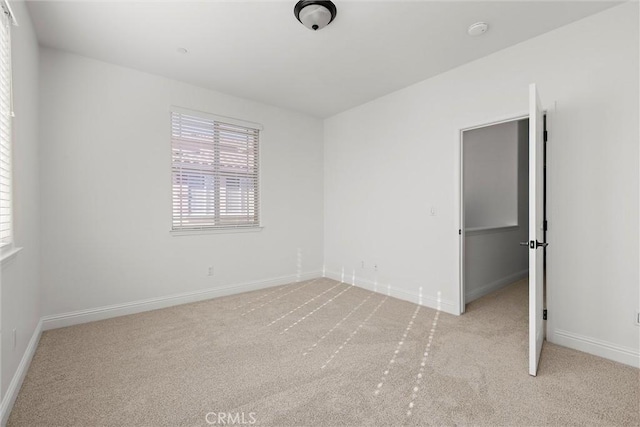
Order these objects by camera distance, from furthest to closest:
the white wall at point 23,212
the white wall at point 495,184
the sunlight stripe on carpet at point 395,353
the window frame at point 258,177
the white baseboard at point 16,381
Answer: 1. the white wall at point 495,184
2. the window frame at point 258,177
3. the sunlight stripe on carpet at point 395,353
4. the white wall at point 23,212
5. the white baseboard at point 16,381

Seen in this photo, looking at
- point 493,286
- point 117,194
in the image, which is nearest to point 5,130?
point 117,194

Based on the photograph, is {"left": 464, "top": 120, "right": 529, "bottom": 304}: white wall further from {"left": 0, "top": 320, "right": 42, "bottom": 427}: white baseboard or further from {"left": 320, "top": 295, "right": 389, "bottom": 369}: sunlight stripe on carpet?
{"left": 0, "top": 320, "right": 42, "bottom": 427}: white baseboard

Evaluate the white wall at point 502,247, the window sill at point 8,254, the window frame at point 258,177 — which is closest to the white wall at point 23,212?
the window sill at point 8,254

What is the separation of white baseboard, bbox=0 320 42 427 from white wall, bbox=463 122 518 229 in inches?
204

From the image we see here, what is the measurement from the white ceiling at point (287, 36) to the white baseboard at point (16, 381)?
102 inches

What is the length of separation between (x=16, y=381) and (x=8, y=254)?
0.80 meters

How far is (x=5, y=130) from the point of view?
6.22 feet

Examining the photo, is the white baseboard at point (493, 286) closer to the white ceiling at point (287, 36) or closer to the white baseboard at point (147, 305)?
the white baseboard at point (147, 305)

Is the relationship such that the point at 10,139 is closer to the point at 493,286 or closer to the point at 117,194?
the point at 117,194

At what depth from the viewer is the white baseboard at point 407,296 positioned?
3369 millimetres

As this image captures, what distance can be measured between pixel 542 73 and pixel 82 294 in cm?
480

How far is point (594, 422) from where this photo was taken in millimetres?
1628

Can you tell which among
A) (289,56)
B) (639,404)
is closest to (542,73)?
(289,56)

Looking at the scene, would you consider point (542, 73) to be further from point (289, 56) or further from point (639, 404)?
point (639, 404)
